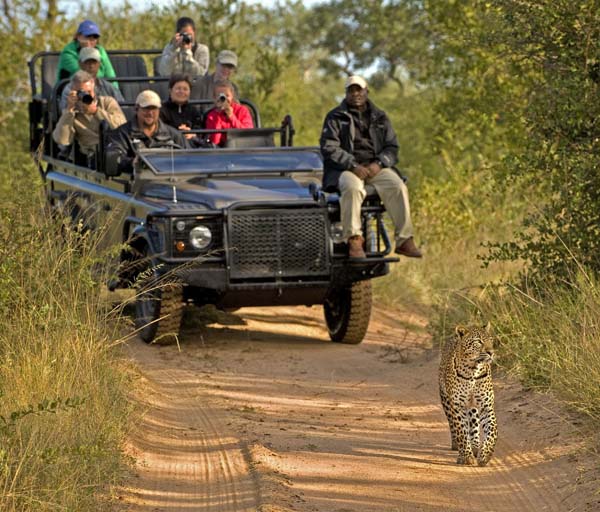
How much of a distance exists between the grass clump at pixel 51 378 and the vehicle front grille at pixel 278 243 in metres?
1.43

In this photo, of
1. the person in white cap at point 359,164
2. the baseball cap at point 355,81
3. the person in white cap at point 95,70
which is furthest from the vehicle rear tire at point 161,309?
the person in white cap at point 95,70

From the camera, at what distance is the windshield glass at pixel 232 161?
34.3 feet

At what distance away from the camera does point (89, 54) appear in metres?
11.9

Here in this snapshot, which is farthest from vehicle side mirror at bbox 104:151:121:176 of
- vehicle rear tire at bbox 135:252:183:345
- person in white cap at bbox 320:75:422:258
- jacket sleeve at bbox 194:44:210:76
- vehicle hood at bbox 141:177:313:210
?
jacket sleeve at bbox 194:44:210:76

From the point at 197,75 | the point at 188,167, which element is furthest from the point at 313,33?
the point at 188,167

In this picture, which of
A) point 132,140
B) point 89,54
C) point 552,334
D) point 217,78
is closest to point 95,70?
point 89,54

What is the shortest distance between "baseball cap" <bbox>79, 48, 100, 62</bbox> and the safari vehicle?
1348 mm

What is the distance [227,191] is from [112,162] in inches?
42.5

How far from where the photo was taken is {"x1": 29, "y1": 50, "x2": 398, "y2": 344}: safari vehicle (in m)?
9.46

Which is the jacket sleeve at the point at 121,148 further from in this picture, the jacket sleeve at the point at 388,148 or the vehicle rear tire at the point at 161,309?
the jacket sleeve at the point at 388,148

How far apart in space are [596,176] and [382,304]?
3952 mm

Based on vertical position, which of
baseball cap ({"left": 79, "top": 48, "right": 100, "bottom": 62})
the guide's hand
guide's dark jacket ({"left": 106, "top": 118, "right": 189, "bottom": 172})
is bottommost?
the guide's hand

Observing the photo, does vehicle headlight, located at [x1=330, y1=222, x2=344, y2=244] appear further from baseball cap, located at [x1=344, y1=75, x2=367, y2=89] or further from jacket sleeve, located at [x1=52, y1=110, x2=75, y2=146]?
jacket sleeve, located at [x1=52, y1=110, x2=75, y2=146]

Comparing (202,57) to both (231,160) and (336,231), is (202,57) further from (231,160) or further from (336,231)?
(336,231)
